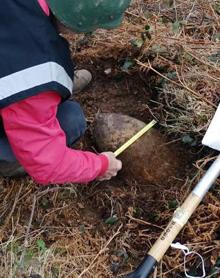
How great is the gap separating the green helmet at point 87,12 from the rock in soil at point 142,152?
0.61 meters

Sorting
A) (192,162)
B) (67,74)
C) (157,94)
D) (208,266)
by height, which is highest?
(67,74)

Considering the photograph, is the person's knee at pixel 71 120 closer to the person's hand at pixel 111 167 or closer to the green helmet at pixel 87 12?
the person's hand at pixel 111 167

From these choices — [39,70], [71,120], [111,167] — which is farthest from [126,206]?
[39,70]

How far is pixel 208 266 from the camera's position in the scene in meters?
1.88

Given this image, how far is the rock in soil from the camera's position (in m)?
2.14

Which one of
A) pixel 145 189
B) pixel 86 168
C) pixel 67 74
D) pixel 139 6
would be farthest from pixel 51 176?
pixel 139 6

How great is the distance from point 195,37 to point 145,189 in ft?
3.20

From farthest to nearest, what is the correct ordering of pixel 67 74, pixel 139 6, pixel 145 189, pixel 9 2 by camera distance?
pixel 139 6
pixel 145 189
pixel 67 74
pixel 9 2

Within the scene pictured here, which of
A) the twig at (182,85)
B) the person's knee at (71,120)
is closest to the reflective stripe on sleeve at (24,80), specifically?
the person's knee at (71,120)

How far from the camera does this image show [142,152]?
2.16 meters

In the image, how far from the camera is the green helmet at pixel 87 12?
1549 mm

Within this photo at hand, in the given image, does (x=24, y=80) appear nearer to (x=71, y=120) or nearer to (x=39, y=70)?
(x=39, y=70)

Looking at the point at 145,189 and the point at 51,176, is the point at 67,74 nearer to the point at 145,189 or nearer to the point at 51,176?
the point at 51,176

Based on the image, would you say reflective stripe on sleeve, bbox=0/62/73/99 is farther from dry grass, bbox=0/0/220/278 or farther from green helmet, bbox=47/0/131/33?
dry grass, bbox=0/0/220/278
